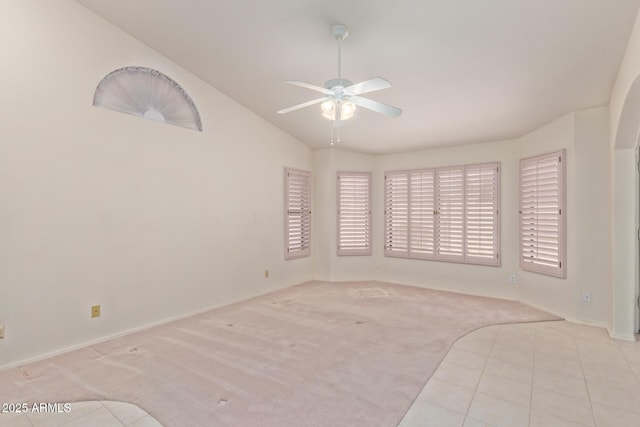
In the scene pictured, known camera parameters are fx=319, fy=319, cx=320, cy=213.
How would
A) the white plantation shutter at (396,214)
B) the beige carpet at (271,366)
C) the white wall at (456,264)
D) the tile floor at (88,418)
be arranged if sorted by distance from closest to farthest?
the tile floor at (88,418) → the beige carpet at (271,366) → the white wall at (456,264) → the white plantation shutter at (396,214)

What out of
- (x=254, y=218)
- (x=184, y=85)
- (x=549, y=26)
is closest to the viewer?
(x=549, y=26)

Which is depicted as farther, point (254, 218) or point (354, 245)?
point (354, 245)

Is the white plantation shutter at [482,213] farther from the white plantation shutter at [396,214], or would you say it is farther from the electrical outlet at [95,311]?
the electrical outlet at [95,311]

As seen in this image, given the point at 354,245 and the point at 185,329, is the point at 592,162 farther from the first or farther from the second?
the point at 185,329

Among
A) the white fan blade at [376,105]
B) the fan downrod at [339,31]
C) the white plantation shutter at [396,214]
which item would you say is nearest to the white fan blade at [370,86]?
the white fan blade at [376,105]

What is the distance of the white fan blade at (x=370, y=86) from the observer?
88.4 inches

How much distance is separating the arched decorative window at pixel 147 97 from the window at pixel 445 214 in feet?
11.9

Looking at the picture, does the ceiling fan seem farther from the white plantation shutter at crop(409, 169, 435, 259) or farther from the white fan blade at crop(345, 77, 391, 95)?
the white plantation shutter at crop(409, 169, 435, 259)

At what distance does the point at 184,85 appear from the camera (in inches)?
157

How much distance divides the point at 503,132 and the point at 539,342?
2.84 meters

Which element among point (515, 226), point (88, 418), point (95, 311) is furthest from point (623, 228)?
point (95, 311)

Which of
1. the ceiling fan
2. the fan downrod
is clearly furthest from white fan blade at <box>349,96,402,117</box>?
the fan downrod

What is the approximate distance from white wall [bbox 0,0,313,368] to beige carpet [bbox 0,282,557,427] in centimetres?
37

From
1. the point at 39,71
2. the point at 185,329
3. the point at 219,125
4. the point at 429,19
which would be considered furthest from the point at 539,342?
the point at 39,71
